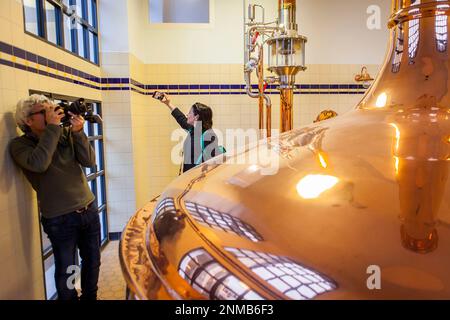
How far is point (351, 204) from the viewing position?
303 millimetres

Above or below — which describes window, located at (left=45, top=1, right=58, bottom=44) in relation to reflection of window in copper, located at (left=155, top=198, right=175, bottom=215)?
above

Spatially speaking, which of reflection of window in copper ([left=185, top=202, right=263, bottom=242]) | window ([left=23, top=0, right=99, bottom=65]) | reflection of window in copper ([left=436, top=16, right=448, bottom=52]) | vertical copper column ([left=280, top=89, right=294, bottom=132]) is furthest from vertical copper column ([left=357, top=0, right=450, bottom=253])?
window ([left=23, top=0, right=99, bottom=65])

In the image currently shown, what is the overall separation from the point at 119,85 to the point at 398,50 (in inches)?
145

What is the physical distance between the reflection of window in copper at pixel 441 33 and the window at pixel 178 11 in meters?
4.44

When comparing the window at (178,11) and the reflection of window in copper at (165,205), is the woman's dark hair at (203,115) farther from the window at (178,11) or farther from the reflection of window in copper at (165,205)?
the reflection of window in copper at (165,205)

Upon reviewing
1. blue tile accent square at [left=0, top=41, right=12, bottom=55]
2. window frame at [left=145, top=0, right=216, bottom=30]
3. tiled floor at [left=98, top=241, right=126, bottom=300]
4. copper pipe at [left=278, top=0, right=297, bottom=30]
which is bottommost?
tiled floor at [left=98, top=241, right=126, bottom=300]

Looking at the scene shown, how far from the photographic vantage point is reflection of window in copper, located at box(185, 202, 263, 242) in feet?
0.99

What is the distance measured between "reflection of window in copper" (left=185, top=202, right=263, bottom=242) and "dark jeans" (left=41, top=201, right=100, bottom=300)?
2.06 meters

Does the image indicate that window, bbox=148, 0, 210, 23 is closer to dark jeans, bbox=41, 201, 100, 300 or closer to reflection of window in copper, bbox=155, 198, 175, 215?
dark jeans, bbox=41, 201, 100, 300

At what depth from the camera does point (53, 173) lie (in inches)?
83.3

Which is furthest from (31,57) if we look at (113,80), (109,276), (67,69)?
(109,276)

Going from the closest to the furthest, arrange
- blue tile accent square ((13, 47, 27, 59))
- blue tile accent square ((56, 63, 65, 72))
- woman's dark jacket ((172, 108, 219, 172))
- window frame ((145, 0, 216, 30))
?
blue tile accent square ((13, 47, 27, 59)) < blue tile accent square ((56, 63, 65, 72)) < woman's dark jacket ((172, 108, 219, 172)) < window frame ((145, 0, 216, 30))

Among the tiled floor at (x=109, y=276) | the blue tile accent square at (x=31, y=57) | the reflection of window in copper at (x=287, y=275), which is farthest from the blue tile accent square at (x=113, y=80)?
the reflection of window in copper at (x=287, y=275)
